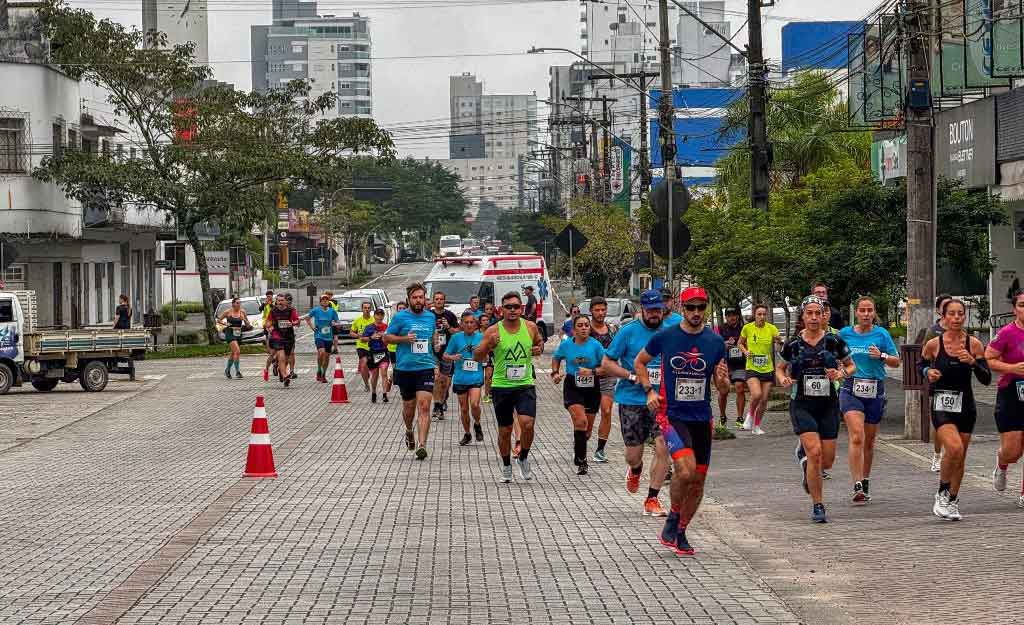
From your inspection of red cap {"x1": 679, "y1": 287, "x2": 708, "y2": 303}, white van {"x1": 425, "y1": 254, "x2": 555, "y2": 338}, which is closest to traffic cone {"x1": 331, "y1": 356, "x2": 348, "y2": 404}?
white van {"x1": 425, "y1": 254, "x2": 555, "y2": 338}

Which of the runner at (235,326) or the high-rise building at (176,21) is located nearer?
the runner at (235,326)

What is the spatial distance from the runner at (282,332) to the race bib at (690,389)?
2057 cm

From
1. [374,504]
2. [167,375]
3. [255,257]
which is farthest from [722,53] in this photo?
[374,504]

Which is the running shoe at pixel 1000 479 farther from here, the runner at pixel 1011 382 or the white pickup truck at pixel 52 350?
the white pickup truck at pixel 52 350

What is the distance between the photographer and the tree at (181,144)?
149 ft

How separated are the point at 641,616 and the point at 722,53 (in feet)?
361

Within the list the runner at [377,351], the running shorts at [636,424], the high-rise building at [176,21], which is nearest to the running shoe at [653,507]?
the running shorts at [636,424]

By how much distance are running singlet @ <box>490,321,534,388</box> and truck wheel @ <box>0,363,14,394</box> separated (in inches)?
695

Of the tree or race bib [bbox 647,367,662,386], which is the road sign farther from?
race bib [bbox 647,367,662,386]

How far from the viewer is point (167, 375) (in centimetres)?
3650

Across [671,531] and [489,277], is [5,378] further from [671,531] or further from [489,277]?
[671,531]

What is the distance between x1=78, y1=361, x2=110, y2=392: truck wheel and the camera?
3086 centimetres

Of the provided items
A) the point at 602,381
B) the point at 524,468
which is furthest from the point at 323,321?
the point at 524,468

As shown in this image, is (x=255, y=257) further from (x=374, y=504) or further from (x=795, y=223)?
(x=374, y=504)
